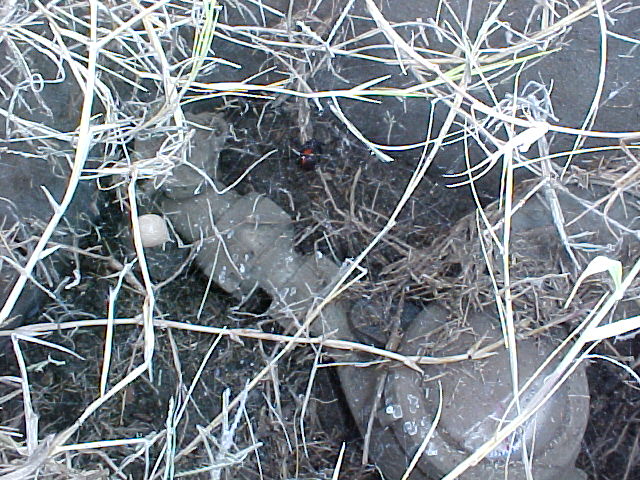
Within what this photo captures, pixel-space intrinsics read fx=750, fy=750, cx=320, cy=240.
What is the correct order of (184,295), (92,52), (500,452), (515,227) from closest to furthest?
(92,52)
(500,452)
(515,227)
(184,295)

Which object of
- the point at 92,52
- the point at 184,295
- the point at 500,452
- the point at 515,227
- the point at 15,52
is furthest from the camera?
the point at 184,295

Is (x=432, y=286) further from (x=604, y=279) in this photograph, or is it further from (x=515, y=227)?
(x=604, y=279)

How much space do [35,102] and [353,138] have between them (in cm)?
64

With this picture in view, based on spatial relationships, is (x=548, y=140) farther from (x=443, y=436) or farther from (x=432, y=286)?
(x=443, y=436)

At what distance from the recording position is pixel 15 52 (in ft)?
3.87

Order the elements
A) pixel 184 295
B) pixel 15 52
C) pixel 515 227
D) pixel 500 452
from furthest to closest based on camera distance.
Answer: pixel 184 295 → pixel 515 227 → pixel 500 452 → pixel 15 52

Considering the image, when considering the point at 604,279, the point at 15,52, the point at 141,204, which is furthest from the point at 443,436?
the point at 15,52

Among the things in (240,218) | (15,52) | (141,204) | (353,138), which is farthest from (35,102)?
(353,138)

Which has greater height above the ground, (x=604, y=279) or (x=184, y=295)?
(x=604, y=279)

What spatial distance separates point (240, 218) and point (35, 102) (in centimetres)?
43

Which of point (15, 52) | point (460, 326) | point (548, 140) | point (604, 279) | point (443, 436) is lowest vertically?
point (443, 436)

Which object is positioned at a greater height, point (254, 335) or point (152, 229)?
point (152, 229)

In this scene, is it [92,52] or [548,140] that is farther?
[548,140]

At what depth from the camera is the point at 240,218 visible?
146 cm
